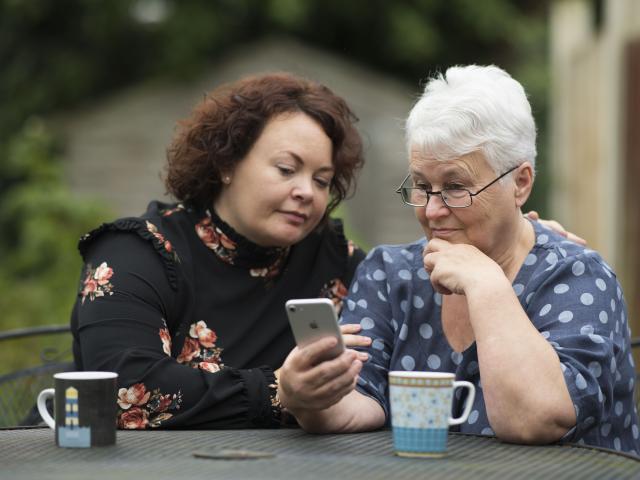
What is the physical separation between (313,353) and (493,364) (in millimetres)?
395

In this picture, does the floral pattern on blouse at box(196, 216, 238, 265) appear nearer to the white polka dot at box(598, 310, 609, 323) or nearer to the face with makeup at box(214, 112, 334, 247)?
the face with makeup at box(214, 112, 334, 247)

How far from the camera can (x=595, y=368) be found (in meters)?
2.79

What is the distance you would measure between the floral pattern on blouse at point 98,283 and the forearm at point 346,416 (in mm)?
736

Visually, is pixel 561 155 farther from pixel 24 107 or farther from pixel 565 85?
pixel 24 107

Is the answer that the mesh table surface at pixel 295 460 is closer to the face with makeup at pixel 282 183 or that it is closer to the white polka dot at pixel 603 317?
the white polka dot at pixel 603 317

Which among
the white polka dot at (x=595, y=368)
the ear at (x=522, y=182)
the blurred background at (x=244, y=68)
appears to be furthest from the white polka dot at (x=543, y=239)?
the blurred background at (x=244, y=68)

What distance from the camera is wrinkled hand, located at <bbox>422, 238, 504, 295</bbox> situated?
284 cm

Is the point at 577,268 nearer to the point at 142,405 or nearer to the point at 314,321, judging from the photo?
the point at 314,321

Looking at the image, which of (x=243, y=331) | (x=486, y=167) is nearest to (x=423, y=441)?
(x=486, y=167)

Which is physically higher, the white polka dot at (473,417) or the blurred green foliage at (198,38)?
the blurred green foliage at (198,38)

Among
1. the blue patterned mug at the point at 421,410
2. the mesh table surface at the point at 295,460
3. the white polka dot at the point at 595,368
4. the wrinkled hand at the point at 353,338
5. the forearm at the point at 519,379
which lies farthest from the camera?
the wrinkled hand at the point at 353,338

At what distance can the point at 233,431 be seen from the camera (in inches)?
116

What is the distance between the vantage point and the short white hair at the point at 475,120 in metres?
2.98

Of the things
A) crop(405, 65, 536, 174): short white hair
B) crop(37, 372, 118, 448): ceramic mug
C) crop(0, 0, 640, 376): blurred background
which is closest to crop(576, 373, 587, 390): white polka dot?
crop(405, 65, 536, 174): short white hair
